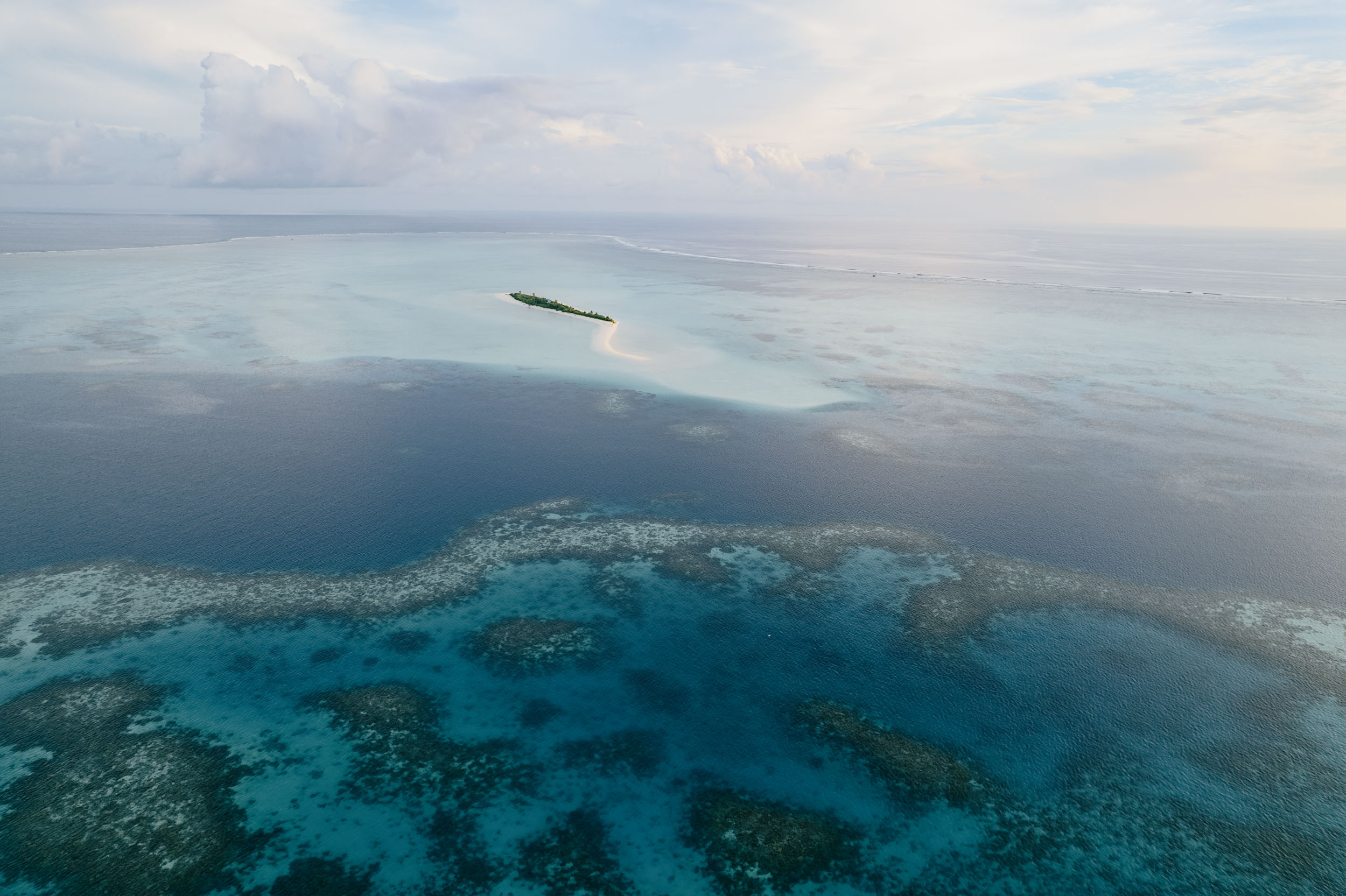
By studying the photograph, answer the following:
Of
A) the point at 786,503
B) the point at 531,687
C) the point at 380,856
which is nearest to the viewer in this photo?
the point at 380,856

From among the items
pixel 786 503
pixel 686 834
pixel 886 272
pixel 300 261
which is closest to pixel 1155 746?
pixel 686 834

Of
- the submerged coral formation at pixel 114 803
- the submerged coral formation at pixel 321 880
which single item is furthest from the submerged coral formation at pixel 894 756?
the submerged coral formation at pixel 114 803

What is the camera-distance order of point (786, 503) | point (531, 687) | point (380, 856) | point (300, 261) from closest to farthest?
point (380, 856) → point (531, 687) → point (786, 503) → point (300, 261)

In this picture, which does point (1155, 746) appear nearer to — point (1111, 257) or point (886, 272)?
point (886, 272)

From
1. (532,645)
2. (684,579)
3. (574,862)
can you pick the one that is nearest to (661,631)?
(684,579)

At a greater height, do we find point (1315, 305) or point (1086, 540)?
point (1315, 305)

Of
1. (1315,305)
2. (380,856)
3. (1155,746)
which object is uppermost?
(1315,305)
